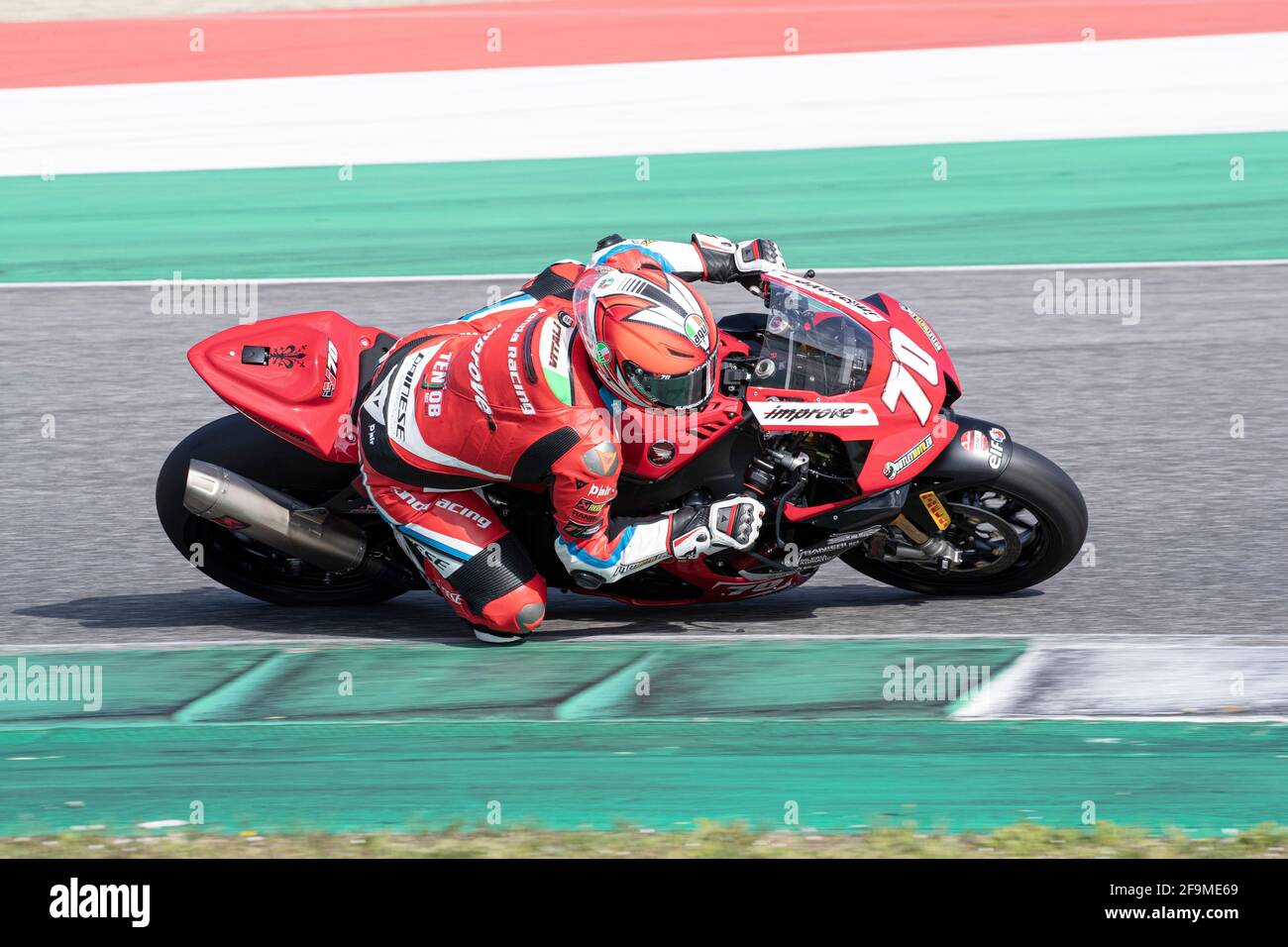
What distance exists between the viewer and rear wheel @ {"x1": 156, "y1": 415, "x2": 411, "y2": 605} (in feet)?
20.8

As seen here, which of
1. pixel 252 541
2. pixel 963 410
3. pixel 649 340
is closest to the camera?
pixel 649 340

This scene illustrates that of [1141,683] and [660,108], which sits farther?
[660,108]

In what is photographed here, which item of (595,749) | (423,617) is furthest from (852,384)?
(423,617)

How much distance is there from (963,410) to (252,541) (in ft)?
12.5

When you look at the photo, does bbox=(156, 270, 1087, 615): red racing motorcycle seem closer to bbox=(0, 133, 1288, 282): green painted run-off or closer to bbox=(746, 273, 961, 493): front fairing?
bbox=(746, 273, 961, 493): front fairing

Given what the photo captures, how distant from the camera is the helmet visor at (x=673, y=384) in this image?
5.29 meters

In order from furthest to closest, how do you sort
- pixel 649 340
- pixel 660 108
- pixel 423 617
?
pixel 660 108, pixel 423 617, pixel 649 340

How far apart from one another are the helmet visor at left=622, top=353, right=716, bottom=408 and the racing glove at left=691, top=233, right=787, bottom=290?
0.77 metres

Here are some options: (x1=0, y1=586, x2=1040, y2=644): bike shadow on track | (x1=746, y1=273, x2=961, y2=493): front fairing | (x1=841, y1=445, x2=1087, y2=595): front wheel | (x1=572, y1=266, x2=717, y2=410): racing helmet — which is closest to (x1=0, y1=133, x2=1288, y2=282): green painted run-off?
(x1=0, y1=586, x2=1040, y2=644): bike shadow on track

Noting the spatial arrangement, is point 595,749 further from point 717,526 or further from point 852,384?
point 852,384

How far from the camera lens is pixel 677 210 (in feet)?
42.6

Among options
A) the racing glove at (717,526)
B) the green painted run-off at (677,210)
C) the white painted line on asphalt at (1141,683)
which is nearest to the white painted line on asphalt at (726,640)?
the white painted line on asphalt at (1141,683)
